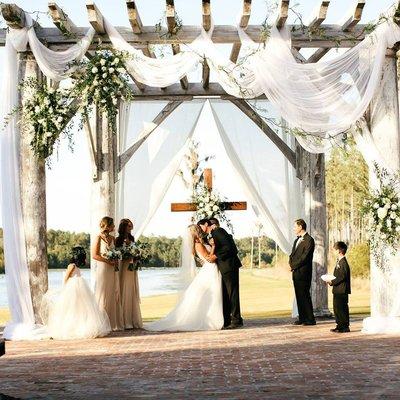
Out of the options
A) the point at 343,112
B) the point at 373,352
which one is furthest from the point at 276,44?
the point at 373,352

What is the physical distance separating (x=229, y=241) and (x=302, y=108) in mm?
2566

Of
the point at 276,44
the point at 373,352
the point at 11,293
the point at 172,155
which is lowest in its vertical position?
the point at 373,352

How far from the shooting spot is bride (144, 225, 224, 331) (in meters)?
12.1

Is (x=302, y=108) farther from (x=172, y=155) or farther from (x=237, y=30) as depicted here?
(x=172, y=155)

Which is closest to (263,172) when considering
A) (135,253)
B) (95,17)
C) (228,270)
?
(228,270)

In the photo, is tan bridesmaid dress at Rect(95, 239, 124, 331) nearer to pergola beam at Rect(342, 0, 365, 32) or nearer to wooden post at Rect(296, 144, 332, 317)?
wooden post at Rect(296, 144, 332, 317)

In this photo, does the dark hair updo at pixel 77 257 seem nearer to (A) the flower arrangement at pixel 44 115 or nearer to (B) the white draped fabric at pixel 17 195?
(B) the white draped fabric at pixel 17 195

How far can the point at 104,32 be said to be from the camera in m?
10.9

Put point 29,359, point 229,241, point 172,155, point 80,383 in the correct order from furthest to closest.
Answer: point 172,155 → point 229,241 → point 29,359 → point 80,383

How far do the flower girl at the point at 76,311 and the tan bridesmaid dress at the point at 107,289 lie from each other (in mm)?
763

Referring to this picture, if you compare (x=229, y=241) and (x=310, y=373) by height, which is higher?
(x=229, y=241)

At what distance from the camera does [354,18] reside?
419 inches

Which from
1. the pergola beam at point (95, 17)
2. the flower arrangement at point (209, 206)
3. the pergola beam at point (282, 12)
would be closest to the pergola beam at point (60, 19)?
the pergola beam at point (95, 17)

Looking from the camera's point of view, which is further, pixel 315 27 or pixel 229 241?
pixel 229 241
